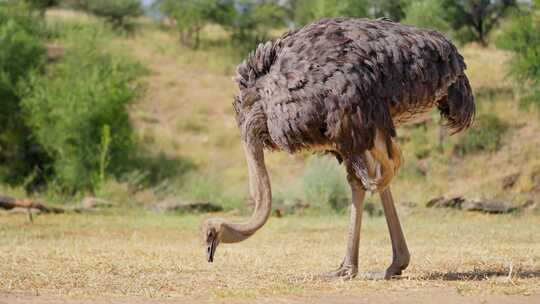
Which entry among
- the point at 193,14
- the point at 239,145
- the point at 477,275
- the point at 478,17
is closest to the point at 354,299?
the point at 477,275

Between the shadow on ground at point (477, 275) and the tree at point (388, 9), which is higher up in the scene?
the tree at point (388, 9)

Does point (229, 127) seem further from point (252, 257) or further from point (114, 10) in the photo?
point (252, 257)

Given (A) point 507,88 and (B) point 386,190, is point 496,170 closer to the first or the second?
(A) point 507,88

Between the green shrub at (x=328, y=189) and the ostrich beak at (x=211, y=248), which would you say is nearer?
the ostrich beak at (x=211, y=248)

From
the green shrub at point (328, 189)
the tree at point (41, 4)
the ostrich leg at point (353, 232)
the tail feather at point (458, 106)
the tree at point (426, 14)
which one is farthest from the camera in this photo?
the tree at point (41, 4)

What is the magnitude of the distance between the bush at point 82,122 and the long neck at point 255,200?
13.4 meters

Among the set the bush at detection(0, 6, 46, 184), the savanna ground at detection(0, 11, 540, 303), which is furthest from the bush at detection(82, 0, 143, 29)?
the bush at detection(0, 6, 46, 184)

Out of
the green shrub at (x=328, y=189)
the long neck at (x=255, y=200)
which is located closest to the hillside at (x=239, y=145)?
the green shrub at (x=328, y=189)

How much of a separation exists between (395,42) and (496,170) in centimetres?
1595

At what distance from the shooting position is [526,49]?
22.9 metres

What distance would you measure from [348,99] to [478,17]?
3132cm

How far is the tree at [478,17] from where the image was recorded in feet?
115

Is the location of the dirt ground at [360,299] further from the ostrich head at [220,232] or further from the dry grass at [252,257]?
the ostrich head at [220,232]

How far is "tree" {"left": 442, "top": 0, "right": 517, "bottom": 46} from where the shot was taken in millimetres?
35031
